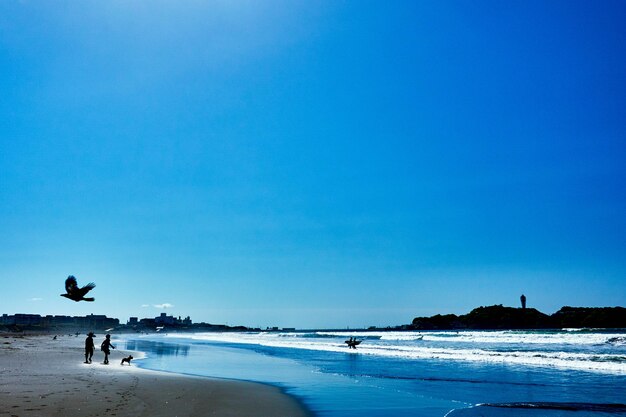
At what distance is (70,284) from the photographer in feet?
57.2

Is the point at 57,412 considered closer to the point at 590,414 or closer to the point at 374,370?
the point at 590,414

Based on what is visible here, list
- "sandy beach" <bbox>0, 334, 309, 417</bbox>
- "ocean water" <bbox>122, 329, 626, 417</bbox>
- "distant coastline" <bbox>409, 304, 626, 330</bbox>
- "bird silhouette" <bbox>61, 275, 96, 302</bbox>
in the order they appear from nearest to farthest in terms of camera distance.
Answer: "sandy beach" <bbox>0, 334, 309, 417</bbox>
"ocean water" <bbox>122, 329, 626, 417</bbox>
"bird silhouette" <bbox>61, 275, 96, 302</bbox>
"distant coastline" <bbox>409, 304, 626, 330</bbox>

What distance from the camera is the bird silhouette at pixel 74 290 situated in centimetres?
1714

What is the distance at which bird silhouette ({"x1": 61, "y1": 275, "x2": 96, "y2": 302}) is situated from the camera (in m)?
17.1

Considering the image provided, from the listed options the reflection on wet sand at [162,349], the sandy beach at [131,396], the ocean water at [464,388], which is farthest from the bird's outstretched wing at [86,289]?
the reflection on wet sand at [162,349]

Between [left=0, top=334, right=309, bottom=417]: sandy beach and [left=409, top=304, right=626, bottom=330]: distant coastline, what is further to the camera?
[left=409, top=304, right=626, bottom=330]: distant coastline

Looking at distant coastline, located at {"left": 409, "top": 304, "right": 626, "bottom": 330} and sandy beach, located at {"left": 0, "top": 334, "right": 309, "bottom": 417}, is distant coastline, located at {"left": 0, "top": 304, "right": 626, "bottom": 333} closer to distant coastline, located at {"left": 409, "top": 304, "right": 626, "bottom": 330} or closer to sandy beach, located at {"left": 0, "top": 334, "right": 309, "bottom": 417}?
distant coastline, located at {"left": 409, "top": 304, "right": 626, "bottom": 330}

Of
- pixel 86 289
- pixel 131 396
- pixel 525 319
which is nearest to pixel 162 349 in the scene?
pixel 86 289

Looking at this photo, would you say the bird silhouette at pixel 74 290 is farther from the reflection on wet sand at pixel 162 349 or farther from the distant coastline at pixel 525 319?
the distant coastline at pixel 525 319

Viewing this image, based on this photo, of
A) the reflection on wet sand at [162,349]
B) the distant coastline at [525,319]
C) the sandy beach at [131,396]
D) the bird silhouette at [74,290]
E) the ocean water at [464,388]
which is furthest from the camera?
the distant coastline at [525,319]

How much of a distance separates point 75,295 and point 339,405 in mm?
10583

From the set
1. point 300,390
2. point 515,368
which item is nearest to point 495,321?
point 515,368

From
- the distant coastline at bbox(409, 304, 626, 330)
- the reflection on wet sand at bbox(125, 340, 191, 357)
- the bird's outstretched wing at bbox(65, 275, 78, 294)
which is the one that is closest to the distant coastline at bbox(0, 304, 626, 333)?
the distant coastline at bbox(409, 304, 626, 330)

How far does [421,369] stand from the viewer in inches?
982
